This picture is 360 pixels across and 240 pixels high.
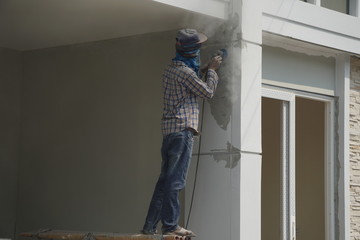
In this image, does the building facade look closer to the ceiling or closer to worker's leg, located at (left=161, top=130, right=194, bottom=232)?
the ceiling

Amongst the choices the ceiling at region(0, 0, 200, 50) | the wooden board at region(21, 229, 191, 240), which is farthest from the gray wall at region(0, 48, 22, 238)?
the wooden board at region(21, 229, 191, 240)

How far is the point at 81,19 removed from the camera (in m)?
9.66

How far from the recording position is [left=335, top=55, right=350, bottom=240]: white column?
36.1ft

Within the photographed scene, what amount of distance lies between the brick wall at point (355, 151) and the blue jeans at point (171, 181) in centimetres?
323

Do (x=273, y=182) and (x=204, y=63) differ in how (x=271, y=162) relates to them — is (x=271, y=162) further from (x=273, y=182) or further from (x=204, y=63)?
(x=204, y=63)

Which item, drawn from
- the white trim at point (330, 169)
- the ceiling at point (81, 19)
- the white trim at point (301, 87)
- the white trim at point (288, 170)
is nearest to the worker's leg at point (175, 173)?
the ceiling at point (81, 19)

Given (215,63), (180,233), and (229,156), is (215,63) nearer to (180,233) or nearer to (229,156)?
(229,156)

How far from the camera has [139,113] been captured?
9930 mm

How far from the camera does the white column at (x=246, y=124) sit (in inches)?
357

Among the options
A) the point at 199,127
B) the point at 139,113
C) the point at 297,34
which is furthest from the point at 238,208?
the point at 297,34

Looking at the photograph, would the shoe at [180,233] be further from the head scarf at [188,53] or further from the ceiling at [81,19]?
the ceiling at [81,19]

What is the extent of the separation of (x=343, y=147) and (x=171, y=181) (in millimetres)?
Result: 3304

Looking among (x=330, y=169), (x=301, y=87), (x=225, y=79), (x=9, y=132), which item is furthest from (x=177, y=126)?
(x=9, y=132)

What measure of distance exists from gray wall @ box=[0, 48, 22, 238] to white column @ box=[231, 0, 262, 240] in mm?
3263
